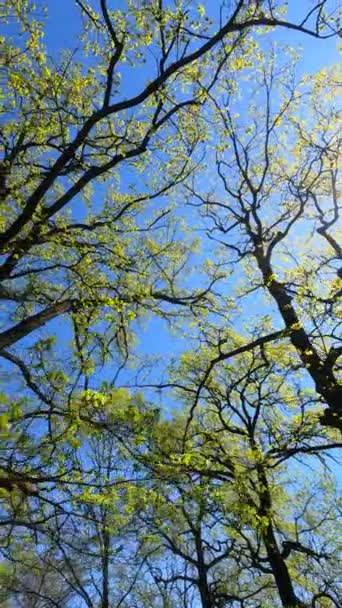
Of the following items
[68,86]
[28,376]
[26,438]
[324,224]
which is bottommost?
[26,438]

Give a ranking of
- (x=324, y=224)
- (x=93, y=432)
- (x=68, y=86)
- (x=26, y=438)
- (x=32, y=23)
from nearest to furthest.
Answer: (x=26, y=438) < (x=93, y=432) < (x=32, y=23) < (x=68, y=86) < (x=324, y=224)

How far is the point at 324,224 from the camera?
31.6 ft

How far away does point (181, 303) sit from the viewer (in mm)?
7906

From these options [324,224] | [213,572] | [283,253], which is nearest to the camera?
[324,224]

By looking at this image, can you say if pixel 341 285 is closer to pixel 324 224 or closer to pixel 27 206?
pixel 324 224

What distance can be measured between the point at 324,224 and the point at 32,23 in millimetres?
6668

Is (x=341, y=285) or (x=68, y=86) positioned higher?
(x=68, y=86)

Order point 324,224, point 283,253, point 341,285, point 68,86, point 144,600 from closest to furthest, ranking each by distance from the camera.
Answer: point 68,86, point 341,285, point 324,224, point 283,253, point 144,600

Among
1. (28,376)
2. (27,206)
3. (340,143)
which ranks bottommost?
(28,376)

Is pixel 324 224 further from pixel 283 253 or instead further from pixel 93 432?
pixel 93 432

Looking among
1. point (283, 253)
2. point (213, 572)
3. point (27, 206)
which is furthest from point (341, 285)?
point (213, 572)

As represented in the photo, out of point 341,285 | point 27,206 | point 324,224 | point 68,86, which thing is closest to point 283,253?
point 324,224

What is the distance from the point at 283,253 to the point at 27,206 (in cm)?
730

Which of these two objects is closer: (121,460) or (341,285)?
(121,460)
